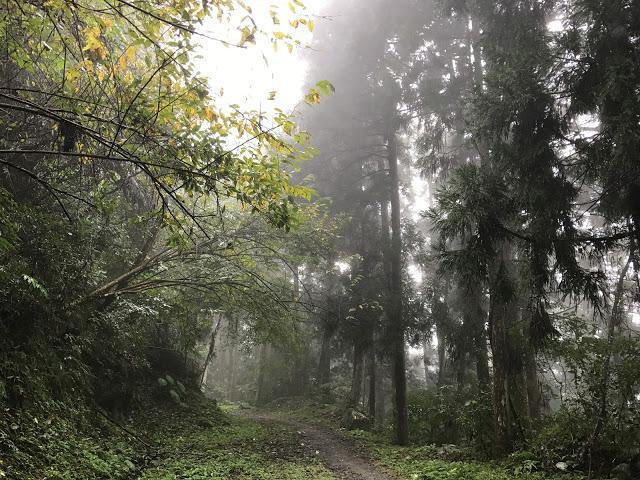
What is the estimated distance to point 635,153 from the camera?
5762mm

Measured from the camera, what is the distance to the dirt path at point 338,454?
8.42 metres

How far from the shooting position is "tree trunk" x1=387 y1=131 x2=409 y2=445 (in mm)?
12555

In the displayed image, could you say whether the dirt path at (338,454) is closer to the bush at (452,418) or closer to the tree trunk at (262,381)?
the bush at (452,418)

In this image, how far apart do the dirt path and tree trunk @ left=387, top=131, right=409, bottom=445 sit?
5.54 feet

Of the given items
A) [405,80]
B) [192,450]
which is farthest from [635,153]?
[405,80]

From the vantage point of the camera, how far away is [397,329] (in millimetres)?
14117

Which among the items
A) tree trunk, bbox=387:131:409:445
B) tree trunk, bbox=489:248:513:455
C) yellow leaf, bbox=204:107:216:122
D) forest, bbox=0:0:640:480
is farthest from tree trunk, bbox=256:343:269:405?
yellow leaf, bbox=204:107:216:122

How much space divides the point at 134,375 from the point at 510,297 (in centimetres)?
1055

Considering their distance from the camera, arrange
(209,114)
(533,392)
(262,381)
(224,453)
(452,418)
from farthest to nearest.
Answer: (262,381)
(533,392)
(452,418)
(224,453)
(209,114)

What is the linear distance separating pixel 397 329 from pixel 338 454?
4921 millimetres

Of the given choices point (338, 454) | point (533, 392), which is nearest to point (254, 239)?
point (338, 454)

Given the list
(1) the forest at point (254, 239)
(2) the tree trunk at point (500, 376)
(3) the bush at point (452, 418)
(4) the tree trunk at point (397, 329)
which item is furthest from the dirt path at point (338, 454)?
(2) the tree trunk at point (500, 376)

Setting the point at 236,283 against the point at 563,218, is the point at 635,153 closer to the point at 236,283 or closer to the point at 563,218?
the point at 563,218

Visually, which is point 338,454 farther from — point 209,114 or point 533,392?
point 209,114
